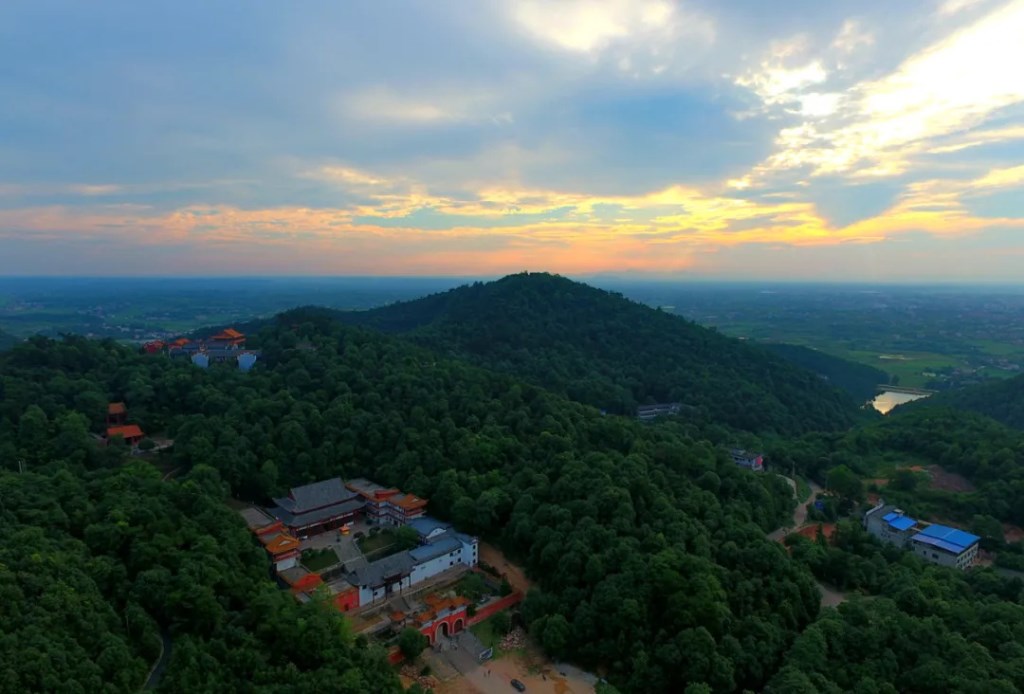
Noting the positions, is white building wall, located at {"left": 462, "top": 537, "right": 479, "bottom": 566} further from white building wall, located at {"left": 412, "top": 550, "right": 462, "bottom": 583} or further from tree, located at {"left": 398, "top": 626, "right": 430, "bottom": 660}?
tree, located at {"left": 398, "top": 626, "right": 430, "bottom": 660}

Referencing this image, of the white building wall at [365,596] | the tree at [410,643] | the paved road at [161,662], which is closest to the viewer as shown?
the paved road at [161,662]

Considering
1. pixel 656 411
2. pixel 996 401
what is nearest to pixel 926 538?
pixel 656 411

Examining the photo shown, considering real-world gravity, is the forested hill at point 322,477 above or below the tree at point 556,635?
above

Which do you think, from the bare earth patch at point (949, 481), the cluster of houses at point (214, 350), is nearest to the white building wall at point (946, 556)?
the bare earth patch at point (949, 481)

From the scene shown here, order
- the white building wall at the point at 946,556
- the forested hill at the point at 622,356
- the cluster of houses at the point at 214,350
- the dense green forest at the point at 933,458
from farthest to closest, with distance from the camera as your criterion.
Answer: the forested hill at the point at 622,356 → the cluster of houses at the point at 214,350 → the dense green forest at the point at 933,458 → the white building wall at the point at 946,556

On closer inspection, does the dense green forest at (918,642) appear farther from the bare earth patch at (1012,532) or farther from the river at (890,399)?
the river at (890,399)

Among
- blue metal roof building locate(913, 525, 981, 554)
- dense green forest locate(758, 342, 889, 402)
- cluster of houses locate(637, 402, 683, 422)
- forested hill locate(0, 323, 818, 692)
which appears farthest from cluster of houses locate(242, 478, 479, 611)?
dense green forest locate(758, 342, 889, 402)

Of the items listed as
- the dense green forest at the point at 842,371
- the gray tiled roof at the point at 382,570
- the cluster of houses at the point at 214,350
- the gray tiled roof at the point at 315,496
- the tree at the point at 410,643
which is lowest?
the dense green forest at the point at 842,371

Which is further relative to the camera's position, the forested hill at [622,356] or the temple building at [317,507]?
the forested hill at [622,356]
